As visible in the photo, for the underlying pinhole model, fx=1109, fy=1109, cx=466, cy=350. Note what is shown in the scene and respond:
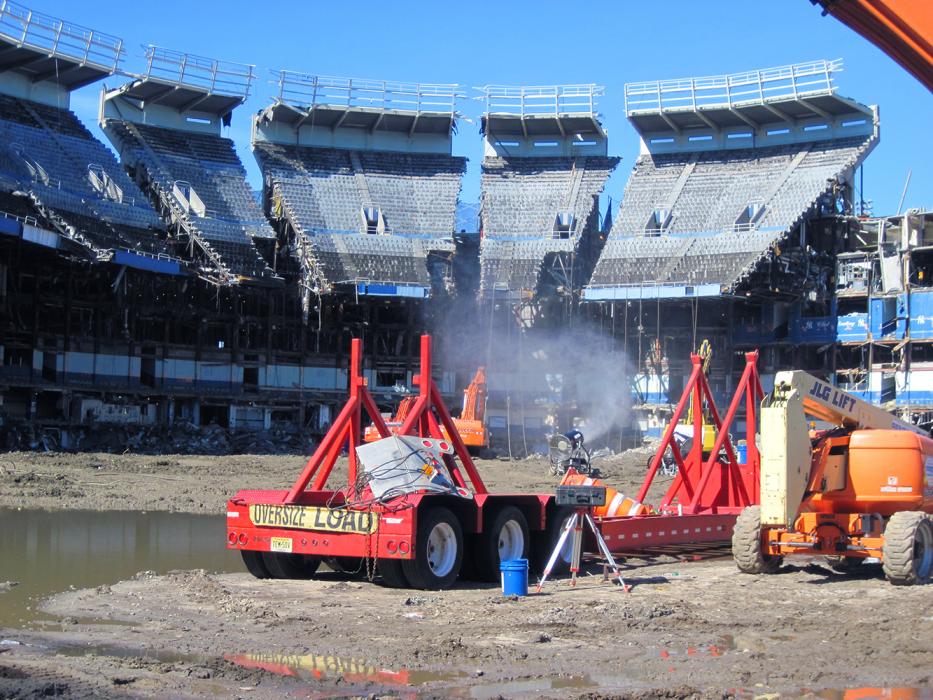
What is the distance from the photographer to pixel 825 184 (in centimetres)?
5609

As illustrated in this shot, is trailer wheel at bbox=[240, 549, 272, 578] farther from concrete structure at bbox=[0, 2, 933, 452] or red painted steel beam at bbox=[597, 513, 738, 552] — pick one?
concrete structure at bbox=[0, 2, 933, 452]

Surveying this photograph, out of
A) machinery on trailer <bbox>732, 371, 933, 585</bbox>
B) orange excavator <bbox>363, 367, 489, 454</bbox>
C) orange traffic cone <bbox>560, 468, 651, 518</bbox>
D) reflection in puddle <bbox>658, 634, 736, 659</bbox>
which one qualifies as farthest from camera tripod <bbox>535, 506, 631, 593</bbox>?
orange excavator <bbox>363, 367, 489, 454</bbox>

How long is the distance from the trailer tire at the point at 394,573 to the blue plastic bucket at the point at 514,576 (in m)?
1.39

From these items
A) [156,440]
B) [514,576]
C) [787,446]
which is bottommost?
[514,576]

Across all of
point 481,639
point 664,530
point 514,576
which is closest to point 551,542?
point 664,530

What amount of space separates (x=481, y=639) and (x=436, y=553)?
3742 millimetres

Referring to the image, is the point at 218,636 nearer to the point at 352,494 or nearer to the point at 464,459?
the point at 352,494

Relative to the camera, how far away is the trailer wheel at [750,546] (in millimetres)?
16016

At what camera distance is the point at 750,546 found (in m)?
16.0

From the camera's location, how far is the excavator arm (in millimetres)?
15062

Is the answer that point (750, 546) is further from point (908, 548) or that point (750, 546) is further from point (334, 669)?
point (334, 669)

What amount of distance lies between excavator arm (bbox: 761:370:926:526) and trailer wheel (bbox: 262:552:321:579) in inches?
257

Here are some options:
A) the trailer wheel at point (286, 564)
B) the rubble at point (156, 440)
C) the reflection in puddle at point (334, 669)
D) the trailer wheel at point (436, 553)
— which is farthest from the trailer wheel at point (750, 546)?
the rubble at point (156, 440)

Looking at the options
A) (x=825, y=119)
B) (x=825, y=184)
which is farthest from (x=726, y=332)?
(x=825, y=119)
